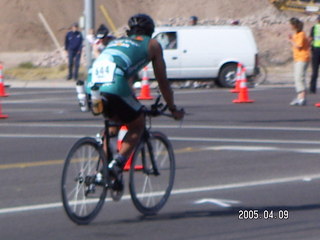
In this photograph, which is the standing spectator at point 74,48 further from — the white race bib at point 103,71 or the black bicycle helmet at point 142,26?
the white race bib at point 103,71

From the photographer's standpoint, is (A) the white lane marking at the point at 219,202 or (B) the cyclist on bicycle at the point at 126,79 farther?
(A) the white lane marking at the point at 219,202

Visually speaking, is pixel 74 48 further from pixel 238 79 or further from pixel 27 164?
pixel 27 164

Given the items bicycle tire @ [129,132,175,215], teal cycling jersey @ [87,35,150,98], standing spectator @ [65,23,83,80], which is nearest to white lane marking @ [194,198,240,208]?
bicycle tire @ [129,132,175,215]

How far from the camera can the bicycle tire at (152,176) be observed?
8.38 metres

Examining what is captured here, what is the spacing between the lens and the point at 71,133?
1526 cm

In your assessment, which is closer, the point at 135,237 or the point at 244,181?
the point at 135,237

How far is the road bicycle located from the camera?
7.91 meters

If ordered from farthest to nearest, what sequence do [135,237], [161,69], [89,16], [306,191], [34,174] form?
1. [89,16]
2. [34,174]
3. [306,191]
4. [161,69]
5. [135,237]

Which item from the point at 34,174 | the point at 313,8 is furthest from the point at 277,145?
the point at 313,8

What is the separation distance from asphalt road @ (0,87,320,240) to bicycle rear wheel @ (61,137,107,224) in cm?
15

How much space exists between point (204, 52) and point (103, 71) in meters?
19.3

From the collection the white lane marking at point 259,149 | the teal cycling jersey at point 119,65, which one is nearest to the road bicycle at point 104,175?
the teal cycling jersey at point 119,65

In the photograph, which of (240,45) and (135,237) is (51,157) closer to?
(135,237)

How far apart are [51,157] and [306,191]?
4043 mm
